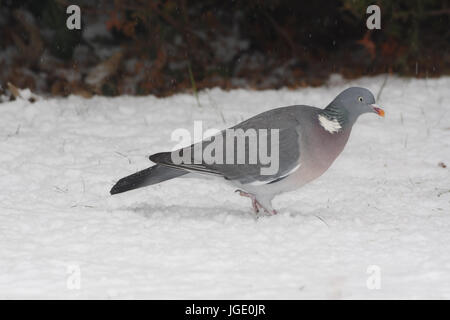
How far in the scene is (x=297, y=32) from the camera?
22.9 feet

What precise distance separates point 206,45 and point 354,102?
3183 mm

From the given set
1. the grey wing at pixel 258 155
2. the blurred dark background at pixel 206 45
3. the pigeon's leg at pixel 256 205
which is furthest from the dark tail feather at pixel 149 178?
the blurred dark background at pixel 206 45

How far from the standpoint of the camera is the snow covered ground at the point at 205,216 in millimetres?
2941

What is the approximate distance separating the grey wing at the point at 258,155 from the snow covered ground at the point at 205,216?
0.24 m

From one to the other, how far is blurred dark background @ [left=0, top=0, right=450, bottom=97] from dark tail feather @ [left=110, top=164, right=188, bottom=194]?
104 inches

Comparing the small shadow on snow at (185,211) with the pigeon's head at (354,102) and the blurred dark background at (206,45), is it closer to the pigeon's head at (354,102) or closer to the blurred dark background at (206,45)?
the pigeon's head at (354,102)

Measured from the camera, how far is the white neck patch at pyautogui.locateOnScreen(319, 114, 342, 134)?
3.72 meters

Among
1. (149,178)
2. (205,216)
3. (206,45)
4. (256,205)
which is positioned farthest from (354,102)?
(206,45)

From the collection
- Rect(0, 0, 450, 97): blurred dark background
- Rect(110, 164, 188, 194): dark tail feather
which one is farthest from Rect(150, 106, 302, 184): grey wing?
Rect(0, 0, 450, 97): blurred dark background

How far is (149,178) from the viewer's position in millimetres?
3771

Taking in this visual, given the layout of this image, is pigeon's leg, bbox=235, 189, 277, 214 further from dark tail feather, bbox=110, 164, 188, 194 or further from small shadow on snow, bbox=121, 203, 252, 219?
dark tail feather, bbox=110, 164, 188, 194

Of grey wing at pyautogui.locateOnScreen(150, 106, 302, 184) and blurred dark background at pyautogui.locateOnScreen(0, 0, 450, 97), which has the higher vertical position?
blurred dark background at pyautogui.locateOnScreen(0, 0, 450, 97)

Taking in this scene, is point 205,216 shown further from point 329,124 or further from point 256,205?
point 329,124

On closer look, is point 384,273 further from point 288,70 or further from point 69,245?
point 288,70
